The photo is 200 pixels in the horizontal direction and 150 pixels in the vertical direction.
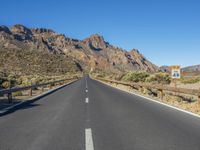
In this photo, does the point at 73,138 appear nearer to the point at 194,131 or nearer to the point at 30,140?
the point at 30,140

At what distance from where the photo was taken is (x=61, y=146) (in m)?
5.97

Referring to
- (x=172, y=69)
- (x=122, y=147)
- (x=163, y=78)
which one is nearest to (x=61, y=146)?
(x=122, y=147)

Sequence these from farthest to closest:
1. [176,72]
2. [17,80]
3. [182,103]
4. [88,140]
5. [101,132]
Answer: [17,80], [176,72], [182,103], [101,132], [88,140]

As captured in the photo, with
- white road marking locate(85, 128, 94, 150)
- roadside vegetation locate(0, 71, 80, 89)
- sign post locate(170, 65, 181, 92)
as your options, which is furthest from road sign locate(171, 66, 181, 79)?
roadside vegetation locate(0, 71, 80, 89)

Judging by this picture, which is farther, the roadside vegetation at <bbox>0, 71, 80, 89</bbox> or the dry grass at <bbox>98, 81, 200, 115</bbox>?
the roadside vegetation at <bbox>0, 71, 80, 89</bbox>

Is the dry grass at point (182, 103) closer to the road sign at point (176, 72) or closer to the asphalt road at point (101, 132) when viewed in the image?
the road sign at point (176, 72)

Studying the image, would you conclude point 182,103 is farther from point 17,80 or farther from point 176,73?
point 17,80

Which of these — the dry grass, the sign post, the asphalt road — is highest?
the sign post

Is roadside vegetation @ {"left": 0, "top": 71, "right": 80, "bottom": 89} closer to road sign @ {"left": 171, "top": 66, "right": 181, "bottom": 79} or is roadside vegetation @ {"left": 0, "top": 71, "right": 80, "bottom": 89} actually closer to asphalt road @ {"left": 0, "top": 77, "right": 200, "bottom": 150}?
road sign @ {"left": 171, "top": 66, "right": 181, "bottom": 79}

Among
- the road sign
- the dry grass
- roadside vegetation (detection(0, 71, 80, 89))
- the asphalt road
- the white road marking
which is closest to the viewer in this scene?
the white road marking

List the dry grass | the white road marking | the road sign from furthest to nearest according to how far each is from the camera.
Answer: the road sign, the dry grass, the white road marking

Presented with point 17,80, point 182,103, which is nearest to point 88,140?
point 182,103

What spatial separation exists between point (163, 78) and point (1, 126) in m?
36.5

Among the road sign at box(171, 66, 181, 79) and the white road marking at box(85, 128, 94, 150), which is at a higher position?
the road sign at box(171, 66, 181, 79)
